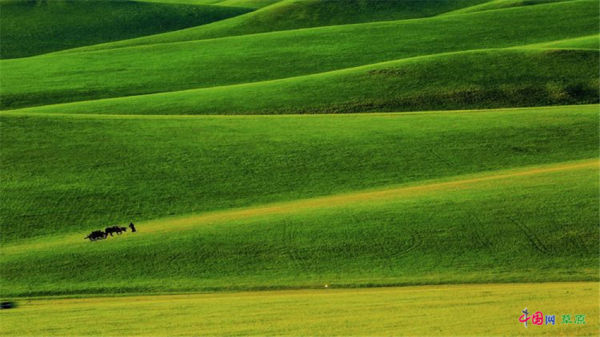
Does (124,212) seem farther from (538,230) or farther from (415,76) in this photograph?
(415,76)

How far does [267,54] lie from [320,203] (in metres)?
41.2

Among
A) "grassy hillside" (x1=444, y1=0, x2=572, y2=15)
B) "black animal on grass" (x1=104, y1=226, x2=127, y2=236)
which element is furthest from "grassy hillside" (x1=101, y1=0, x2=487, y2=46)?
"black animal on grass" (x1=104, y1=226, x2=127, y2=236)

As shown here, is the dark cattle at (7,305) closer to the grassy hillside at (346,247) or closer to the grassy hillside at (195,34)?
the grassy hillside at (346,247)

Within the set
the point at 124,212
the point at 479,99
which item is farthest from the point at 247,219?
the point at 479,99

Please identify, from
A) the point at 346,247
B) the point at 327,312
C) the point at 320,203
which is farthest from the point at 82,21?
the point at 327,312

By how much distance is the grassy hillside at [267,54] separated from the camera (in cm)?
6394

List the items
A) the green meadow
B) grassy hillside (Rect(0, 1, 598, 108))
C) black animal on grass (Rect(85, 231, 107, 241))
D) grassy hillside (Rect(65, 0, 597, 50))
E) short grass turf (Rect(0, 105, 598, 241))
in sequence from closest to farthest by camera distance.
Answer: the green meadow < black animal on grass (Rect(85, 231, 107, 241)) < short grass turf (Rect(0, 105, 598, 241)) < grassy hillside (Rect(0, 1, 598, 108)) < grassy hillside (Rect(65, 0, 597, 50))

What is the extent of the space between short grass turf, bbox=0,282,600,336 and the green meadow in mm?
94

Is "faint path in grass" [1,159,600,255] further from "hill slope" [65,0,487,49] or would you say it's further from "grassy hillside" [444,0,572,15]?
"grassy hillside" [444,0,572,15]

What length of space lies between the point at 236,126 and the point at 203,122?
1948mm

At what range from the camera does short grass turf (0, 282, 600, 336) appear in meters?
20.5

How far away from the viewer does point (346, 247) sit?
2881 centimetres

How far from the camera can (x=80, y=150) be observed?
38.6 meters

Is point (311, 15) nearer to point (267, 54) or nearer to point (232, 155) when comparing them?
point (267, 54)
